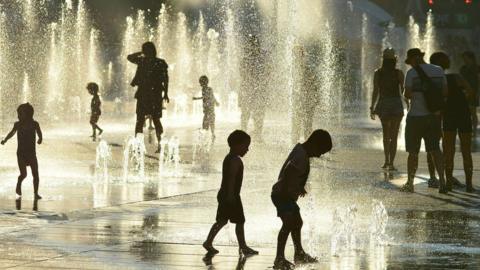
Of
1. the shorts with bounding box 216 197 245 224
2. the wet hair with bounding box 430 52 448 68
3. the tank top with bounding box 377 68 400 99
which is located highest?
the wet hair with bounding box 430 52 448 68

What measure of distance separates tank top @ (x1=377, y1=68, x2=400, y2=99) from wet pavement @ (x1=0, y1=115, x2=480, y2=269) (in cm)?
102

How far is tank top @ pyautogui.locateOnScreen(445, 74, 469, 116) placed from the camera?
15914 mm

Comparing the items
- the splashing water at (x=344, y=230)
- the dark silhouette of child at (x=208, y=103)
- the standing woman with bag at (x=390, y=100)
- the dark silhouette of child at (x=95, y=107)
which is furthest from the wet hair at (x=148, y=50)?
the splashing water at (x=344, y=230)

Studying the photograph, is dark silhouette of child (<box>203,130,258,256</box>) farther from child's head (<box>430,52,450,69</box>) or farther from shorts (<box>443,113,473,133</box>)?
child's head (<box>430,52,450,69</box>)

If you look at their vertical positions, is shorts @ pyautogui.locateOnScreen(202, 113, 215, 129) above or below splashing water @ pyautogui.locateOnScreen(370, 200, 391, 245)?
above

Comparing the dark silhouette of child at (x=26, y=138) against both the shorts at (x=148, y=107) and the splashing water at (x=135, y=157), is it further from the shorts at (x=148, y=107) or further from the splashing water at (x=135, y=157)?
the shorts at (x=148, y=107)

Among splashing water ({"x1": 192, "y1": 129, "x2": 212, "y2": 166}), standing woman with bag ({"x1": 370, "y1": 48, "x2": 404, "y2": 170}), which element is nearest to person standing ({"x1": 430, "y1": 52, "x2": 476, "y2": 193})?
standing woman with bag ({"x1": 370, "y1": 48, "x2": 404, "y2": 170})

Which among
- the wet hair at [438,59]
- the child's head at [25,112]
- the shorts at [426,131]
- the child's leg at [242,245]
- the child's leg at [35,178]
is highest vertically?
the wet hair at [438,59]

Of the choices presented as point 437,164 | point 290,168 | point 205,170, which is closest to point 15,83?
point 205,170

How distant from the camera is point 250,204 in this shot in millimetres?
14250

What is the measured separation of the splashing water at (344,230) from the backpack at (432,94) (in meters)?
2.31

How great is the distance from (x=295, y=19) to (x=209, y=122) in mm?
6184

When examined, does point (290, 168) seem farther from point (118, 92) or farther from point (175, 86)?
point (118, 92)

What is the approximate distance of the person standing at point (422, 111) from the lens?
15.5 metres
